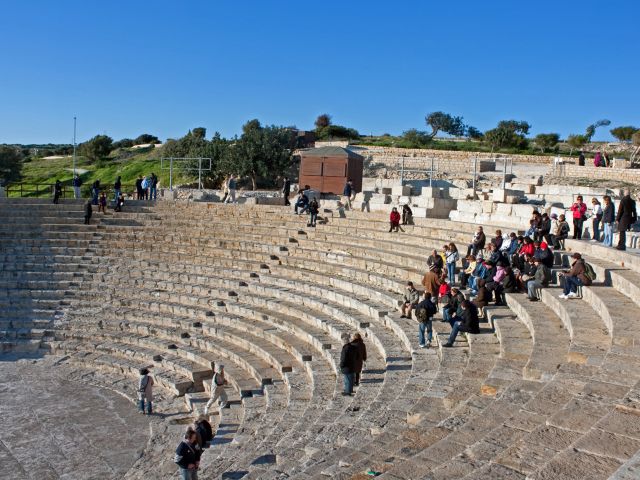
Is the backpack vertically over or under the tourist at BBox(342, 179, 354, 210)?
under

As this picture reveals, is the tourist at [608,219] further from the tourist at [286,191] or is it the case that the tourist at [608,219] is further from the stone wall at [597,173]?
the stone wall at [597,173]

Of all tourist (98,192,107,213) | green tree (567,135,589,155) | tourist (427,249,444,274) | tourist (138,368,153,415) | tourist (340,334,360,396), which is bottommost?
tourist (138,368,153,415)

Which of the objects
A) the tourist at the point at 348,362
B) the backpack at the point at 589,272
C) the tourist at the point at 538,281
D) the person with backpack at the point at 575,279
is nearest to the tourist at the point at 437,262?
the tourist at the point at 538,281

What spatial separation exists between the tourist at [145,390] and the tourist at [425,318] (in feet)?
17.2

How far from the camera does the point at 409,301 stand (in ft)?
42.0

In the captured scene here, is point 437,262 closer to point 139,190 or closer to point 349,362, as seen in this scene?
point 349,362

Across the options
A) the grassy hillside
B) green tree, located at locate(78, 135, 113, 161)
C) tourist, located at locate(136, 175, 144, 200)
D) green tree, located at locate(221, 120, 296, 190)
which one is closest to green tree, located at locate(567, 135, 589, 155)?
green tree, located at locate(221, 120, 296, 190)

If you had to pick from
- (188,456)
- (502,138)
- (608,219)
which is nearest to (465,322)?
(188,456)

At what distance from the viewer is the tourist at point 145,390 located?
494 inches

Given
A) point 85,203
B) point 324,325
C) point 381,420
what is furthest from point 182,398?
point 85,203

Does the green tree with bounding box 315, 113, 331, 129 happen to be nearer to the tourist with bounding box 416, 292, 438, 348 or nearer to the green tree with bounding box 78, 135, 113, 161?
the green tree with bounding box 78, 135, 113, 161

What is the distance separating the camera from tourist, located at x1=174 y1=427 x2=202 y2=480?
830cm

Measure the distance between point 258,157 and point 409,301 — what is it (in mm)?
23501

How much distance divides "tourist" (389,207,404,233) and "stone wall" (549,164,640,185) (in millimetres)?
16479
